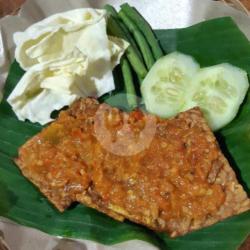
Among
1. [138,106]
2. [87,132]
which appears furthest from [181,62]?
[87,132]

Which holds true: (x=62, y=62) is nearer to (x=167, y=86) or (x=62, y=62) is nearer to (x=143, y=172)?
(x=167, y=86)

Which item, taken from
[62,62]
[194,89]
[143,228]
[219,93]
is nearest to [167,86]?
[194,89]

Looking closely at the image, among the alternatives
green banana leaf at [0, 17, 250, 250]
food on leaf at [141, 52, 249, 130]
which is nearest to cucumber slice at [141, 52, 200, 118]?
food on leaf at [141, 52, 249, 130]

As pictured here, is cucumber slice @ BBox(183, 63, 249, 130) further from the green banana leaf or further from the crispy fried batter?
the crispy fried batter

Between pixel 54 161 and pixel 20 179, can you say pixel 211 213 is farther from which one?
pixel 20 179

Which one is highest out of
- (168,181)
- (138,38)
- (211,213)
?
(138,38)

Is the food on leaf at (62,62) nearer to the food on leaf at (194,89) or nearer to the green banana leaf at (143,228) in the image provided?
the green banana leaf at (143,228)
